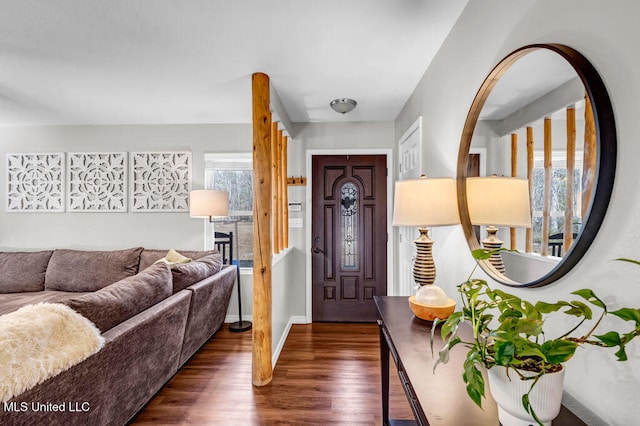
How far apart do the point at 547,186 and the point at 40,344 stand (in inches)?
76.7

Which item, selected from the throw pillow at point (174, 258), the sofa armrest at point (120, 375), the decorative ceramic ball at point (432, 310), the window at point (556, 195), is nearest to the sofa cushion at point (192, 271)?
the sofa armrest at point (120, 375)

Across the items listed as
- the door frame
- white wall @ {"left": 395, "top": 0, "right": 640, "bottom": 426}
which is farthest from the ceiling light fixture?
white wall @ {"left": 395, "top": 0, "right": 640, "bottom": 426}

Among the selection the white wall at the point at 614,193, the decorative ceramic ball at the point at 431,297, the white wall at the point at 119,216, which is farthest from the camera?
the white wall at the point at 119,216

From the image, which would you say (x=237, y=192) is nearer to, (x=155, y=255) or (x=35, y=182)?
(x=155, y=255)

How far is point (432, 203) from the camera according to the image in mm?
1515

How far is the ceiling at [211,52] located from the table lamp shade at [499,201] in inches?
40.3

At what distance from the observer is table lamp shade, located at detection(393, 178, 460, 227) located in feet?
4.96

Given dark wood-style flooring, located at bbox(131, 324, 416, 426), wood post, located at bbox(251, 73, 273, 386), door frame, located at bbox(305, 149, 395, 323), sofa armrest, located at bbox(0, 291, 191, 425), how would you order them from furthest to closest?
door frame, located at bbox(305, 149, 395, 323), wood post, located at bbox(251, 73, 273, 386), dark wood-style flooring, located at bbox(131, 324, 416, 426), sofa armrest, located at bbox(0, 291, 191, 425)

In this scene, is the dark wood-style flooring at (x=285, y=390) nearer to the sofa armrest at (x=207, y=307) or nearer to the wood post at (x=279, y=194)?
the sofa armrest at (x=207, y=307)

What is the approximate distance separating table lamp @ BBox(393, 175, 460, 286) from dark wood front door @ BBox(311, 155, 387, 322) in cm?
215

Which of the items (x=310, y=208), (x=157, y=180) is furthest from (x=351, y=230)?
(x=157, y=180)

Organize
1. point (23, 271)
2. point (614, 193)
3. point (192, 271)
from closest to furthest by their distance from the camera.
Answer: point (614, 193) < point (192, 271) < point (23, 271)

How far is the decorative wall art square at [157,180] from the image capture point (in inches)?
154

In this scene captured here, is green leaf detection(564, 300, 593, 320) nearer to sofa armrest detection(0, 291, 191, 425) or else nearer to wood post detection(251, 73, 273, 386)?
sofa armrest detection(0, 291, 191, 425)
